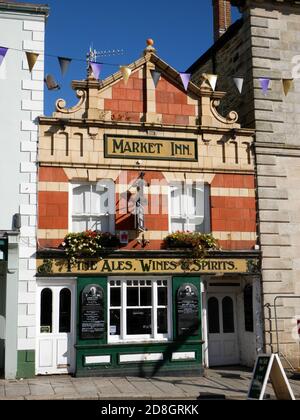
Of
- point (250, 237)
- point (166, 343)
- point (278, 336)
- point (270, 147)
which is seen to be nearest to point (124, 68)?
point (270, 147)

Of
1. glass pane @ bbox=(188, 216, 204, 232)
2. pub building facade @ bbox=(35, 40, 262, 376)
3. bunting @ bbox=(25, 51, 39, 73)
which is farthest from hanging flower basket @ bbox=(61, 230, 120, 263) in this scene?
bunting @ bbox=(25, 51, 39, 73)

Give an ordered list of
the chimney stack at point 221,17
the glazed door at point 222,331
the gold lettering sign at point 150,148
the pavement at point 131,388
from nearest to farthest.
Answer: the pavement at point 131,388 → the gold lettering sign at point 150,148 → the glazed door at point 222,331 → the chimney stack at point 221,17

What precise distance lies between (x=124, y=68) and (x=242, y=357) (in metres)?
8.91

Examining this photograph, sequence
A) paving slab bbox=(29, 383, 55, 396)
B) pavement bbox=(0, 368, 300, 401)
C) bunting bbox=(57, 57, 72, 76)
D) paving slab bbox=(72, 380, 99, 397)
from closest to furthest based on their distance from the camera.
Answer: pavement bbox=(0, 368, 300, 401), paving slab bbox=(29, 383, 55, 396), paving slab bbox=(72, 380, 99, 397), bunting bbox=(57, 57, 72, 76)

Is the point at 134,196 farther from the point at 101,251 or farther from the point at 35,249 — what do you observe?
the point at 35,249

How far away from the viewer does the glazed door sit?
15.6m

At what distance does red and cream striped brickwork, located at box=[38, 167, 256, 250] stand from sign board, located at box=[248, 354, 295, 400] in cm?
540

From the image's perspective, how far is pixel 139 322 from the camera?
1446 centimetres

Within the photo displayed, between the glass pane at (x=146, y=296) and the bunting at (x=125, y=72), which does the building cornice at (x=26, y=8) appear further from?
the glass pane at (x=146, y=296)

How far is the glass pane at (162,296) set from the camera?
48.4 feet

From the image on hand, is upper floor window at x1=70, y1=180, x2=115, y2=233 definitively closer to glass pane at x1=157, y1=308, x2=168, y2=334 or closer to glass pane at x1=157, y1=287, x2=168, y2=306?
glass pane at x1=157, y1=287, x2=168, y2=306

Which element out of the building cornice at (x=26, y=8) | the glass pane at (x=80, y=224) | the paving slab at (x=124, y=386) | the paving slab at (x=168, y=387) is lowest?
the paving slab at (x=168, y=387)

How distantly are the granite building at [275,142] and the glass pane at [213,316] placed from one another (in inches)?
58.2

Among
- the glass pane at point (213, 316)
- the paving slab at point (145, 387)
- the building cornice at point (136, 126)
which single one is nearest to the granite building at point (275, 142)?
the building cornice at point (136, 126)
